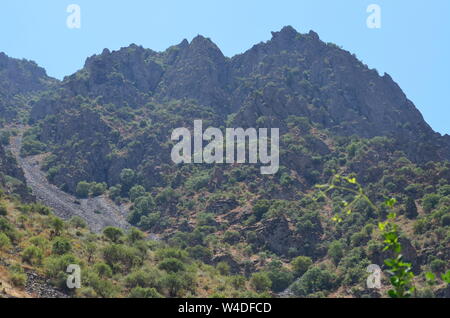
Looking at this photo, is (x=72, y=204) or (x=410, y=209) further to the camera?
(x=72, y=204)

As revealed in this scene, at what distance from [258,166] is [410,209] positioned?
148 feet

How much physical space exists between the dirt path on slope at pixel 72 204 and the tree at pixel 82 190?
2.75 m

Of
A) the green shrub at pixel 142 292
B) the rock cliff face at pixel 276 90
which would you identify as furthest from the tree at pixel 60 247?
the rock cliff face at pixel 276 90

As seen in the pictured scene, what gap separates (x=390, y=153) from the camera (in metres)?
121

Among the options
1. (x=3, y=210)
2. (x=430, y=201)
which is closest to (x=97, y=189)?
(x=3, y=210)

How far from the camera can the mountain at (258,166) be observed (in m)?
78.8

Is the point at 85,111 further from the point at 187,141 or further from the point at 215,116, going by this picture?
the point at 215,116

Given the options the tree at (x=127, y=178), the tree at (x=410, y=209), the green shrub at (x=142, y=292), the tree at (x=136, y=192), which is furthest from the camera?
the tree at (x=127, y=178)

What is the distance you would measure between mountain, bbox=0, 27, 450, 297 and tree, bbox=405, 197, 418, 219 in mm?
281

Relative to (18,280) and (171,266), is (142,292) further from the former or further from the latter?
(171,266)

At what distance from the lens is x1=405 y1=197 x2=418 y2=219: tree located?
82750 millimetres

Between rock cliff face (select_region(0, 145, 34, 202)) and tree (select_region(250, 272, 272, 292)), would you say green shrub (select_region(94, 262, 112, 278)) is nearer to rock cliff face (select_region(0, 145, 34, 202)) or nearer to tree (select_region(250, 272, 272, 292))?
tree (select_region(250, 272, 272, 292))

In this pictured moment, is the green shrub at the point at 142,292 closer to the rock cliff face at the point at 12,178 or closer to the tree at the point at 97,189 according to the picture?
the rock cliff face at the point at 12,178

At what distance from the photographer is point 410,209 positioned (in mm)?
83188
